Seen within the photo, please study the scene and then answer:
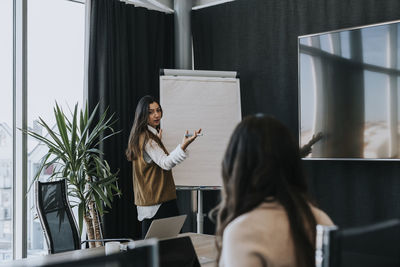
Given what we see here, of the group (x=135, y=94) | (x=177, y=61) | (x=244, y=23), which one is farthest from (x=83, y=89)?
(x=244, y=23)

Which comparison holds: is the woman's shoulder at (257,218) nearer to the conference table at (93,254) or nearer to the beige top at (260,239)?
the beige top at (260,239)

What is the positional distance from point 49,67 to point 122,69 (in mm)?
716

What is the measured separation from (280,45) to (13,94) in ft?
7.92

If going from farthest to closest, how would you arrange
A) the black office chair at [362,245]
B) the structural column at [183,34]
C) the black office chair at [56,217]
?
the structural column at [183,34] < the black office chair at [56,217] < the black office chair at [362,245]

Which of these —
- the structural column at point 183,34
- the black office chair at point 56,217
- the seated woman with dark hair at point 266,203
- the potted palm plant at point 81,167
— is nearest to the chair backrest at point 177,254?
the black office chair at point 56,217

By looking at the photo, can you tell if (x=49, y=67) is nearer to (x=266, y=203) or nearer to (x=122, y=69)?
(x=122, y=69)

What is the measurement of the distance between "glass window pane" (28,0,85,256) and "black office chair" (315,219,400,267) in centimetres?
359

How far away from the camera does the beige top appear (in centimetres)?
140

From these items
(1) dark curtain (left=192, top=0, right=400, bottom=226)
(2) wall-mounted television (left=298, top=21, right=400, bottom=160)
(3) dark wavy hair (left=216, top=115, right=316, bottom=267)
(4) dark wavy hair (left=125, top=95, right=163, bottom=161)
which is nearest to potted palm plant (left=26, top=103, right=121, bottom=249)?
(4) dark wavy hair (left=125, top=95, right=163, bottom=161)

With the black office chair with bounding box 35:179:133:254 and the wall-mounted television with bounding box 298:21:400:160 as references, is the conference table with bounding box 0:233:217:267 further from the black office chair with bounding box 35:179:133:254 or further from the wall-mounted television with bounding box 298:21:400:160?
the wall-mounted television with bounding box 298:21:400:160

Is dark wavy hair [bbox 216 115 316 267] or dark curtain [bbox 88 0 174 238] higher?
dark curtain [bbox 88 0 174 238]

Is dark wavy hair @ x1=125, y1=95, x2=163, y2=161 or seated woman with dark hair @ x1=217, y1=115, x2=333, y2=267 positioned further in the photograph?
dark wavy hair @ x1=125, y1=95, x2=163, y2=161

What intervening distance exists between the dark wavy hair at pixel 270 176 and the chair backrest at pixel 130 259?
40 centimetres

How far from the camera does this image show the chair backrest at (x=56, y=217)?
308cm
